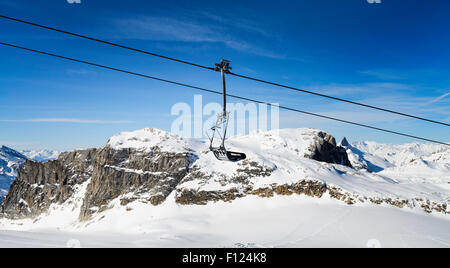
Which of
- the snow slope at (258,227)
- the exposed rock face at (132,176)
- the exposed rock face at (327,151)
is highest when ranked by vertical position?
the exposed rock face at (327,151)

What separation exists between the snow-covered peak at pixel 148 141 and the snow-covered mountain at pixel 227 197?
2.00ft

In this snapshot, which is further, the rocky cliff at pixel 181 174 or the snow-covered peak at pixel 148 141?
the snow-covered peak at pixel 148 141

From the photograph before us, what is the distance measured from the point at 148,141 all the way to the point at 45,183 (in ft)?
309

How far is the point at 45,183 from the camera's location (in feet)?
598

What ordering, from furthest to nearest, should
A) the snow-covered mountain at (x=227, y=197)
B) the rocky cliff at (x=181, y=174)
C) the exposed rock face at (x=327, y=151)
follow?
the exposed rock face at (x=327, y=151), the rocky cliff at (x=181, y=174), the snow-covered mountain at (x=227, y=197)

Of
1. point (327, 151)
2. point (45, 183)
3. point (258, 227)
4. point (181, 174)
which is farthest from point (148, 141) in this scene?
point (327, 151)

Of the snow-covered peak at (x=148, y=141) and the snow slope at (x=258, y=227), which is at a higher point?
the snow-covered peak at (x=148, y=141)

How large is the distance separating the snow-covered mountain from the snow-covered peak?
2.00 ft

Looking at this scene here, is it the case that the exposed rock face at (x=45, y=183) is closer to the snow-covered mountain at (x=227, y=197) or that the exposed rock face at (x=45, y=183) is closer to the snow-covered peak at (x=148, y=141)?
the snow-covered mountain at (x=227, y=197)

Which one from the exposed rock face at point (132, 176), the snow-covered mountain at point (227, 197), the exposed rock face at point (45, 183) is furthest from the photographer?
the exposed rock face at point (45, 183)

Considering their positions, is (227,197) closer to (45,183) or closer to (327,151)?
(327,151)

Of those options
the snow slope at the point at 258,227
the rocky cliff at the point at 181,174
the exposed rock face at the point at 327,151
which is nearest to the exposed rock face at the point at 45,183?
the rocky cliff at the point at 181,174

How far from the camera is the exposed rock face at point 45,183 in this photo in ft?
551

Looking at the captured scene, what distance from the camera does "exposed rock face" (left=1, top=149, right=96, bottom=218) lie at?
168 m
